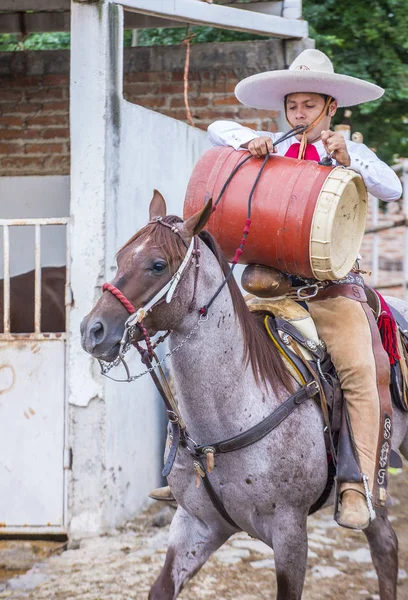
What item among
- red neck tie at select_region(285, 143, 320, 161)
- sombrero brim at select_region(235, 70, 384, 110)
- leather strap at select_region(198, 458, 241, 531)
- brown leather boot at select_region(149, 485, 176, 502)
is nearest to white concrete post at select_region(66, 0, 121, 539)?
brown leather boot at select_region(149, 485, 176, 502)

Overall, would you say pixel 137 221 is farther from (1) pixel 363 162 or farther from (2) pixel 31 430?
(1) pixel 363 162

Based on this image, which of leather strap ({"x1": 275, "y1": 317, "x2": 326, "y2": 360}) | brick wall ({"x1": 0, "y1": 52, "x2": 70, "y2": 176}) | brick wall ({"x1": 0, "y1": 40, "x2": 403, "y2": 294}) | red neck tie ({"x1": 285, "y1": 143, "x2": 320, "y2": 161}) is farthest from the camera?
brick wall ({"x1": 0, "y1": 52, "x2": 70, "y2": 176})

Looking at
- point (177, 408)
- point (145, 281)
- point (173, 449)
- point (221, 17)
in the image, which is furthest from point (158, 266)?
point (221, 17)

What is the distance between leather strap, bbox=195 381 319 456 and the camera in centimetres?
336

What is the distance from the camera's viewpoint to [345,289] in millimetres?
3891

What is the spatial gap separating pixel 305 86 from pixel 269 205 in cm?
87

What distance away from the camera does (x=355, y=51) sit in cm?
811

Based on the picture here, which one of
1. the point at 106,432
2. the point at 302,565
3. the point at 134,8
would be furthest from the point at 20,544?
the point at 134,8

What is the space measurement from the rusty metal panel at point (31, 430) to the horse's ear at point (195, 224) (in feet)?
8.38

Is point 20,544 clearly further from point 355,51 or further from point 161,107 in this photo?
point 355,51

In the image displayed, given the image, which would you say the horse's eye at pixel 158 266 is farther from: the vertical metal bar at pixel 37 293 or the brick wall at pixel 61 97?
the brick wall at pixel 61 97

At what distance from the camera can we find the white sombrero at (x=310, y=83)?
394 centimetres

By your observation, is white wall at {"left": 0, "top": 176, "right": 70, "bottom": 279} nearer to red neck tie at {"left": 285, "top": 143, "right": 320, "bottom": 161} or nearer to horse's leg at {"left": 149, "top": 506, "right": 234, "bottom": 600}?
red neck tie at {"left": 285, "top": 143, "right": 320, "bottom": 161}

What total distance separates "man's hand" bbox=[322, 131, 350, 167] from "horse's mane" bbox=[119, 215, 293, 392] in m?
0.72
